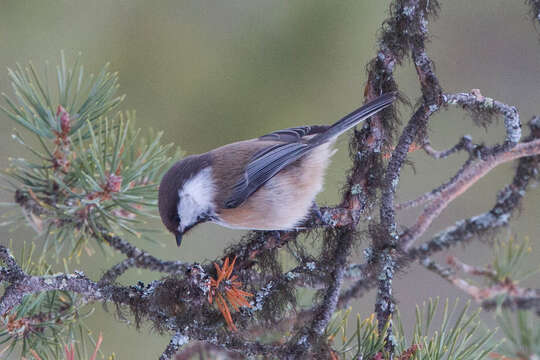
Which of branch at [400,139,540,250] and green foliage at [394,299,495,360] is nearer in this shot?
green foliage at [394,299,495,360]

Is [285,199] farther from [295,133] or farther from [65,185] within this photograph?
[65,185]

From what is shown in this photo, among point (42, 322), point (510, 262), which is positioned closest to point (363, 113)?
point (510, 262)

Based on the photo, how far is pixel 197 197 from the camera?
1.91m

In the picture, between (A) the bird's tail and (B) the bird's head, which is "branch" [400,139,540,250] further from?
(B) the bird's head

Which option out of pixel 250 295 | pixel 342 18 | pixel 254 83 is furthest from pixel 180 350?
pixel 342 18

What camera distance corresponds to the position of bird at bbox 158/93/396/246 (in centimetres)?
174

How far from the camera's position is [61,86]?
144 centimetres

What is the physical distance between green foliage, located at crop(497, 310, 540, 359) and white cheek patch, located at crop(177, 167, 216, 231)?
1.05 m

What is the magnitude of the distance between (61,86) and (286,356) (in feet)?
3.04

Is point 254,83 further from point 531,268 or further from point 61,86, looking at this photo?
point 531,268

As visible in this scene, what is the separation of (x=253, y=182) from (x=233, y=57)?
0.60 meters

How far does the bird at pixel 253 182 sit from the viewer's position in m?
1.74

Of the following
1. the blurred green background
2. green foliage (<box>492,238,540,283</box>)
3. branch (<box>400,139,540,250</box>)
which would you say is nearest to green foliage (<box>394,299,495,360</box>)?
green foliage (<box>492,238,540,283</box>)

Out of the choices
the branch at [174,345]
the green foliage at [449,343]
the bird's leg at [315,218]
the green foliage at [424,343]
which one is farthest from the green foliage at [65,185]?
→ the green foliage at [449,343]
